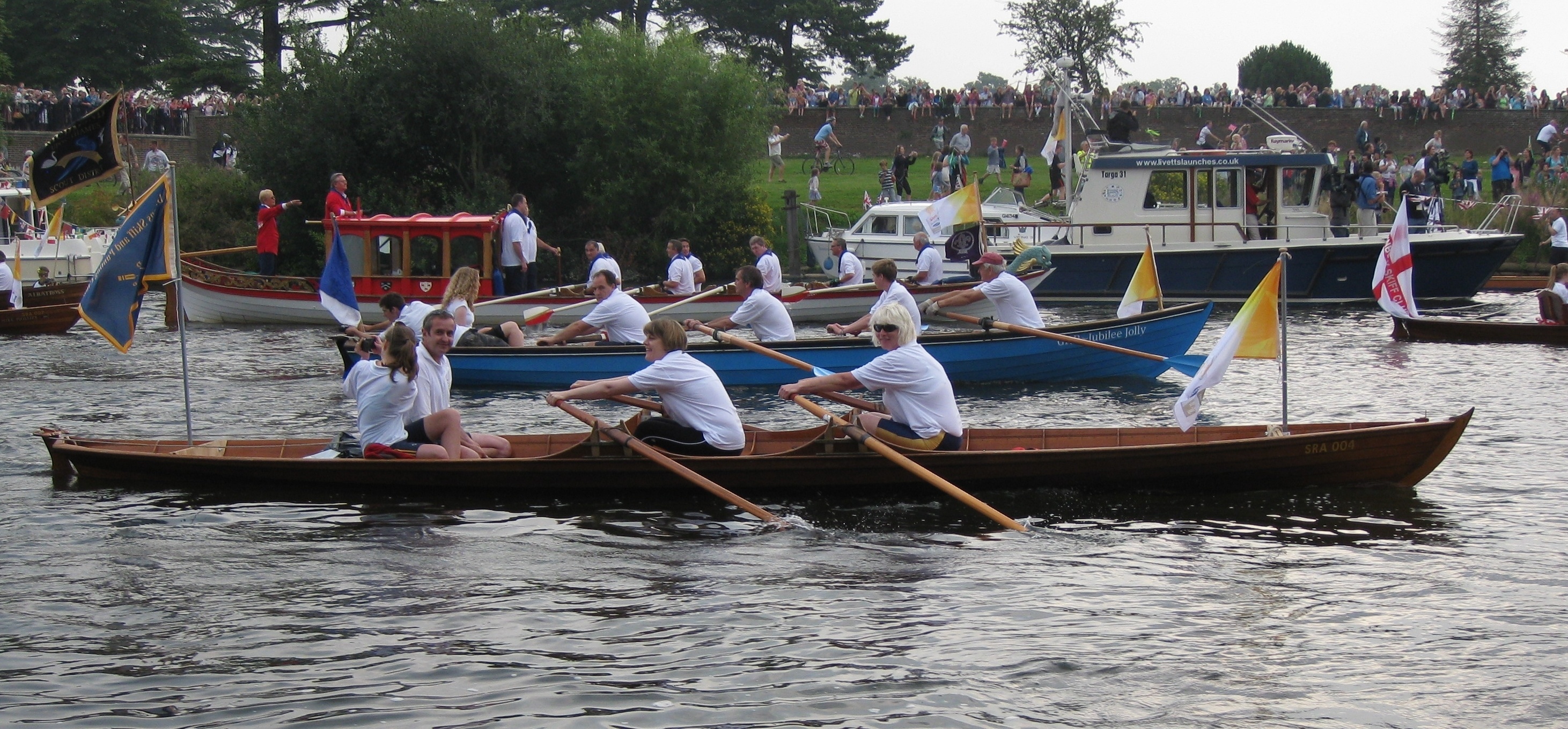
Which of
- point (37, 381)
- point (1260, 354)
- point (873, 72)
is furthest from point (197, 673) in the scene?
point (873, 72)

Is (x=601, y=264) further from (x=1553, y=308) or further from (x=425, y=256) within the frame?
(x=1553, y=308)

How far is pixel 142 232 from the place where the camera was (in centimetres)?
1202

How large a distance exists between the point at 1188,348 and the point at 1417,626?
10190 millimetres

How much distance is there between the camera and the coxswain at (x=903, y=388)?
10477mm

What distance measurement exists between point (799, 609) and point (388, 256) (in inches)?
693

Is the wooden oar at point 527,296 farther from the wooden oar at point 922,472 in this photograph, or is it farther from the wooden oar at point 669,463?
the wooden oar at point 922,472

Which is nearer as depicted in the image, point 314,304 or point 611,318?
point 611,318

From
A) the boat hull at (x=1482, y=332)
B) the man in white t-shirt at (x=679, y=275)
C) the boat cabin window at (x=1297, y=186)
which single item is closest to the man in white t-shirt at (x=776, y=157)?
the boat cabin window at (x=1297, y=186)

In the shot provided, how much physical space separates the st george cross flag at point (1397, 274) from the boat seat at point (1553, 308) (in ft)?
5.51

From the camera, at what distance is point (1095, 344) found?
16781 millimetres

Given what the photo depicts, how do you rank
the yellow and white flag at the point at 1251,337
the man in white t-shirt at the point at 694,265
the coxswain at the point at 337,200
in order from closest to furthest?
the yellow and white flag at the point at 1251,337, the man in white t-shirt at the point at 694,265, the coxswain at the point at 337,200

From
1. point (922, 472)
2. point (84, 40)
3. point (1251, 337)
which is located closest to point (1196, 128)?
point (1251, 337)

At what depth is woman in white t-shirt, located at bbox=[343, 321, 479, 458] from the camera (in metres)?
10.5

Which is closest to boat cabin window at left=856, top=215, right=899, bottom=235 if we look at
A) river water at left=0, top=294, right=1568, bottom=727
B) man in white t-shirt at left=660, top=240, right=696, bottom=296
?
man in white t-shirt at left=660, top=240, right=696, bottom=296
